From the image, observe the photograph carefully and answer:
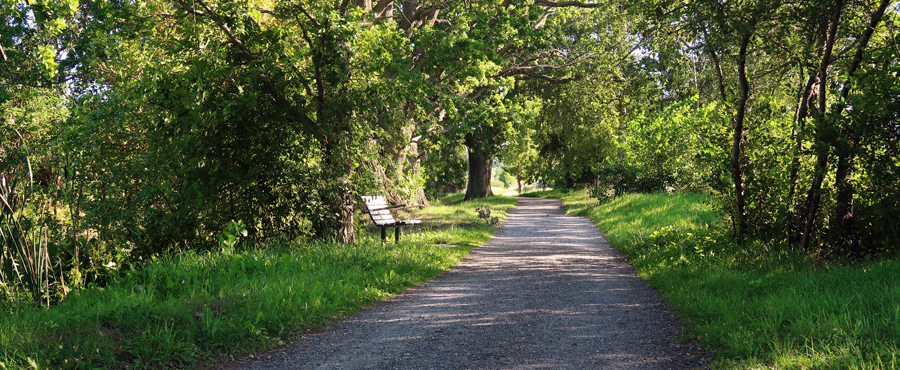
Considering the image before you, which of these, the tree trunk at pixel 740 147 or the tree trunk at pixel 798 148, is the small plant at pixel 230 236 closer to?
the tree trunk at pixel 740 147

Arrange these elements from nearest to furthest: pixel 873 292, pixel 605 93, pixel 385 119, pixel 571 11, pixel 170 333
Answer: pixel 170 333 < pixel 873 292 < pixel 385 119 < pixel 605 93 < pixel 571 11

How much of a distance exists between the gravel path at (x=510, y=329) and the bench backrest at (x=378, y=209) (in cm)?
240

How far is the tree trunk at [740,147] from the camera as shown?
292 inches

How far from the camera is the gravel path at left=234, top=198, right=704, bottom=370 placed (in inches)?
174

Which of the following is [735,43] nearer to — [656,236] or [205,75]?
[656,236]

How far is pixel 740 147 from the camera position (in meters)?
8.41

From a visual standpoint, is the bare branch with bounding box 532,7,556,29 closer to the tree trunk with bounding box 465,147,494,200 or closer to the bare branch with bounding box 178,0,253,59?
the tree trunk with bounding box 465,147,494,200

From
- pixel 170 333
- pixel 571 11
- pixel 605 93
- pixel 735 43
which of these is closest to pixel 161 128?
pixel 170 333

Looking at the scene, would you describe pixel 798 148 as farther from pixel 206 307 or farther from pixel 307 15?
pixel 206 307

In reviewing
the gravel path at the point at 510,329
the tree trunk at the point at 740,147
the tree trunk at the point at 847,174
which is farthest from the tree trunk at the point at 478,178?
the tree trunk at the point at 847,174

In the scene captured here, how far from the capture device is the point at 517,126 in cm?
2953

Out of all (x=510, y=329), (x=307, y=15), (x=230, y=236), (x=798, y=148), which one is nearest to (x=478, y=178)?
(x=307, y=15)

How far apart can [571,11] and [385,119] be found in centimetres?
1193

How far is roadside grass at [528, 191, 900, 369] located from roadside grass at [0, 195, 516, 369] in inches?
139
